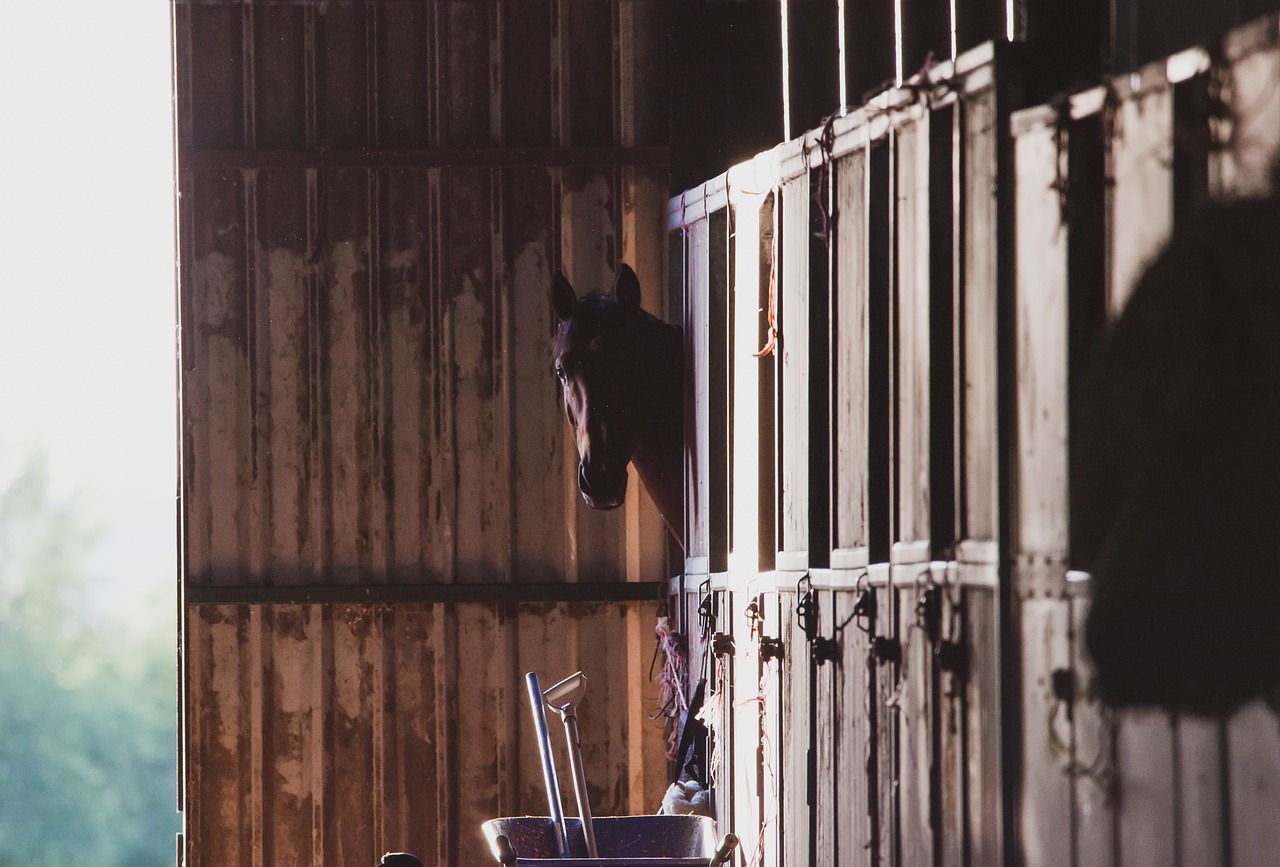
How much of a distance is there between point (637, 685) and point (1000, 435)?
15.7 ft

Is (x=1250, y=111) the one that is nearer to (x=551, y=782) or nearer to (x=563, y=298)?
(x=551, y=782)

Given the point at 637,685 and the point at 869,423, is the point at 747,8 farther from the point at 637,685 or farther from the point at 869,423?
the point at 869,423

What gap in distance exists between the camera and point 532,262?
8211mm

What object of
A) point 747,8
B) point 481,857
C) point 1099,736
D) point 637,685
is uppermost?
point 747,8

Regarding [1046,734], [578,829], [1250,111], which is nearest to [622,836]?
[578,829]

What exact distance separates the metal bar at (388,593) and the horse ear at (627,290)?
1.73m

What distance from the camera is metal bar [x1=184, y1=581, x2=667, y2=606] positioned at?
8.05 meters

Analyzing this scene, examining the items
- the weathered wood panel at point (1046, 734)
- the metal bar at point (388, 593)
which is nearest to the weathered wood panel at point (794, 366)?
the weathered wood panel at point (1046, 734)

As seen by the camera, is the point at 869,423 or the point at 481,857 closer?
the point at 869,423

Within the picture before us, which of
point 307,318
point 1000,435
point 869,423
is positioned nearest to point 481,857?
point 307,318

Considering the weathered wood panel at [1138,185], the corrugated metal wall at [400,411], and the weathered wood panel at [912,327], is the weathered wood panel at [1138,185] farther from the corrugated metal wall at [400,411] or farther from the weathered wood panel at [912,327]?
the corrugated metal wall at [400,411]

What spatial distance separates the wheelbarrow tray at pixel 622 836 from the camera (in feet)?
19.1

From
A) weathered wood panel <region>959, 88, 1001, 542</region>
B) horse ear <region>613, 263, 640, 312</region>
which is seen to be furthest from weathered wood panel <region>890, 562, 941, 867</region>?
horse ear <region>613, 263, 640, 312</region>

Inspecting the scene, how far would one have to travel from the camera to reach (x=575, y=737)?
565 centimetres
